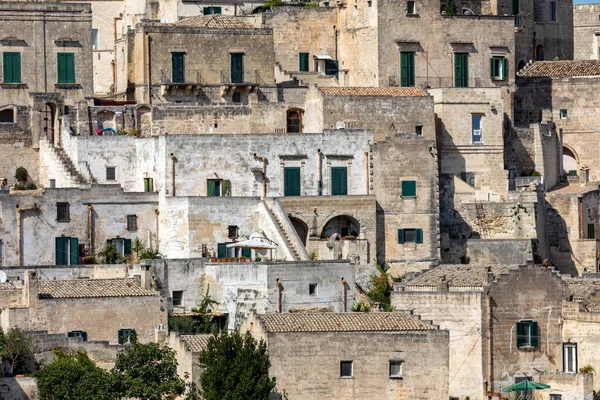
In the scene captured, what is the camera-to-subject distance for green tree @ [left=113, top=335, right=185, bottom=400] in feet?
202

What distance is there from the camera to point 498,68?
83.0m

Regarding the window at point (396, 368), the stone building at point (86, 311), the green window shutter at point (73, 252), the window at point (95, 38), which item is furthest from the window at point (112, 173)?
the window at point (396, 368)

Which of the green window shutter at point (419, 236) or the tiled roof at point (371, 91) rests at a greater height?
the tiled roof at point (371, 91)

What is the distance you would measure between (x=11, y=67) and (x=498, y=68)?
18956mm

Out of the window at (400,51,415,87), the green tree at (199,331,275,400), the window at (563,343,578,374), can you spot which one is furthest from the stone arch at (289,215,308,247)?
the green tree at (199,331,275,400)

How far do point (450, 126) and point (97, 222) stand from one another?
47.7 ft

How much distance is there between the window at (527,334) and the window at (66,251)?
15.3m

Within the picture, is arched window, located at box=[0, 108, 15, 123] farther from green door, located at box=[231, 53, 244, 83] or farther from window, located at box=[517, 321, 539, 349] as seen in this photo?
window, located at box=[517, 321, 539, 349]

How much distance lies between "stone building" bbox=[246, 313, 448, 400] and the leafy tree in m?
6.45

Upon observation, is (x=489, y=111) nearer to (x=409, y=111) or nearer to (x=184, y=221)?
(x=409, y=111)

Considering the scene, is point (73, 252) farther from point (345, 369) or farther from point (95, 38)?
point (95, 38)

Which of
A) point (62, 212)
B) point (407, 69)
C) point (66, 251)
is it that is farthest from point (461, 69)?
point (66, 251)

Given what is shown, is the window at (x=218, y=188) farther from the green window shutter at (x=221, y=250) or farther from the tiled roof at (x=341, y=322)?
the tiled roof at (x=341, y=322)

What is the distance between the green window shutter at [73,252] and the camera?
71062 mm
